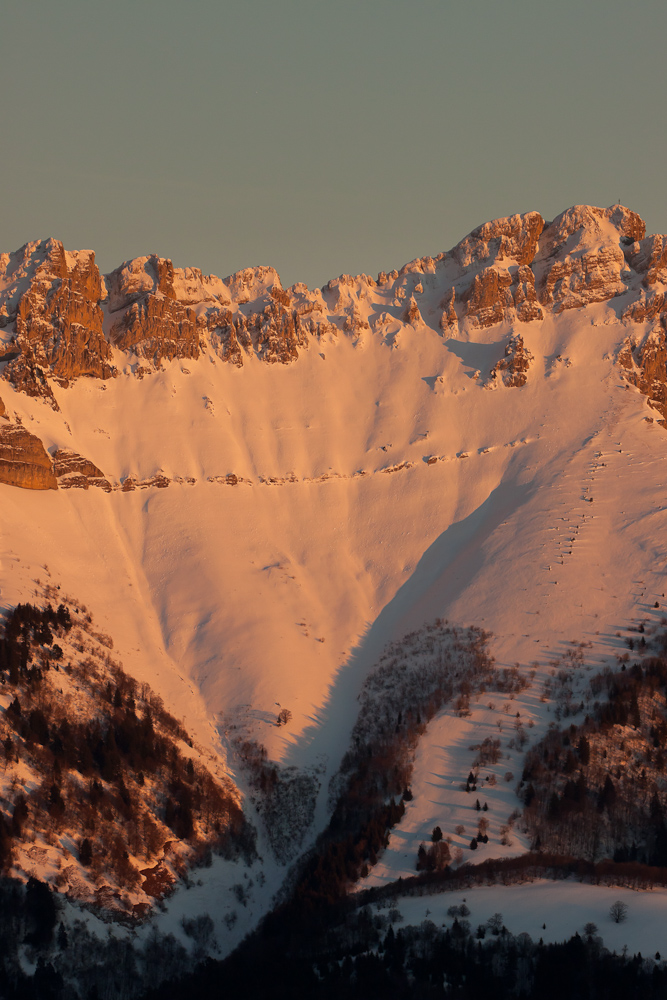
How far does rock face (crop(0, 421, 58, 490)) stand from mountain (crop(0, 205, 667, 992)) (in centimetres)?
30

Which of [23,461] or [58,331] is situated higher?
[58,331]

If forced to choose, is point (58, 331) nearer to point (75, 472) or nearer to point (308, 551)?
point (75, 472)

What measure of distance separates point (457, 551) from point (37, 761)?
76947 millimetres

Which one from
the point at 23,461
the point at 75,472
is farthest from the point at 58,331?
the point at 23,461

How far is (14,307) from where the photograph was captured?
647ft

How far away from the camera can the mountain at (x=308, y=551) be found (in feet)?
440

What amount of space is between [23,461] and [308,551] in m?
47.4

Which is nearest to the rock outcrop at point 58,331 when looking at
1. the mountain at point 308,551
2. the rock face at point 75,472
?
the mountain at point 308,551

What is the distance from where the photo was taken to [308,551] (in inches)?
6860

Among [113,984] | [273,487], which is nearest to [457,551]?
[273,487]

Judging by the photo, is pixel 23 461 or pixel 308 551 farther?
pixel 308 551

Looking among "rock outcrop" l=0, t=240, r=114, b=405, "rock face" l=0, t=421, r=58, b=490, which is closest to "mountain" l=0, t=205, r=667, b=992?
"rock face" l=0, t=421, r=58, b=490

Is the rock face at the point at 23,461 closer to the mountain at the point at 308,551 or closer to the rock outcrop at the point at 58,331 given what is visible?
the mountain at the point at 308,551

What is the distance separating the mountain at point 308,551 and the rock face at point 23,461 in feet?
1.00
